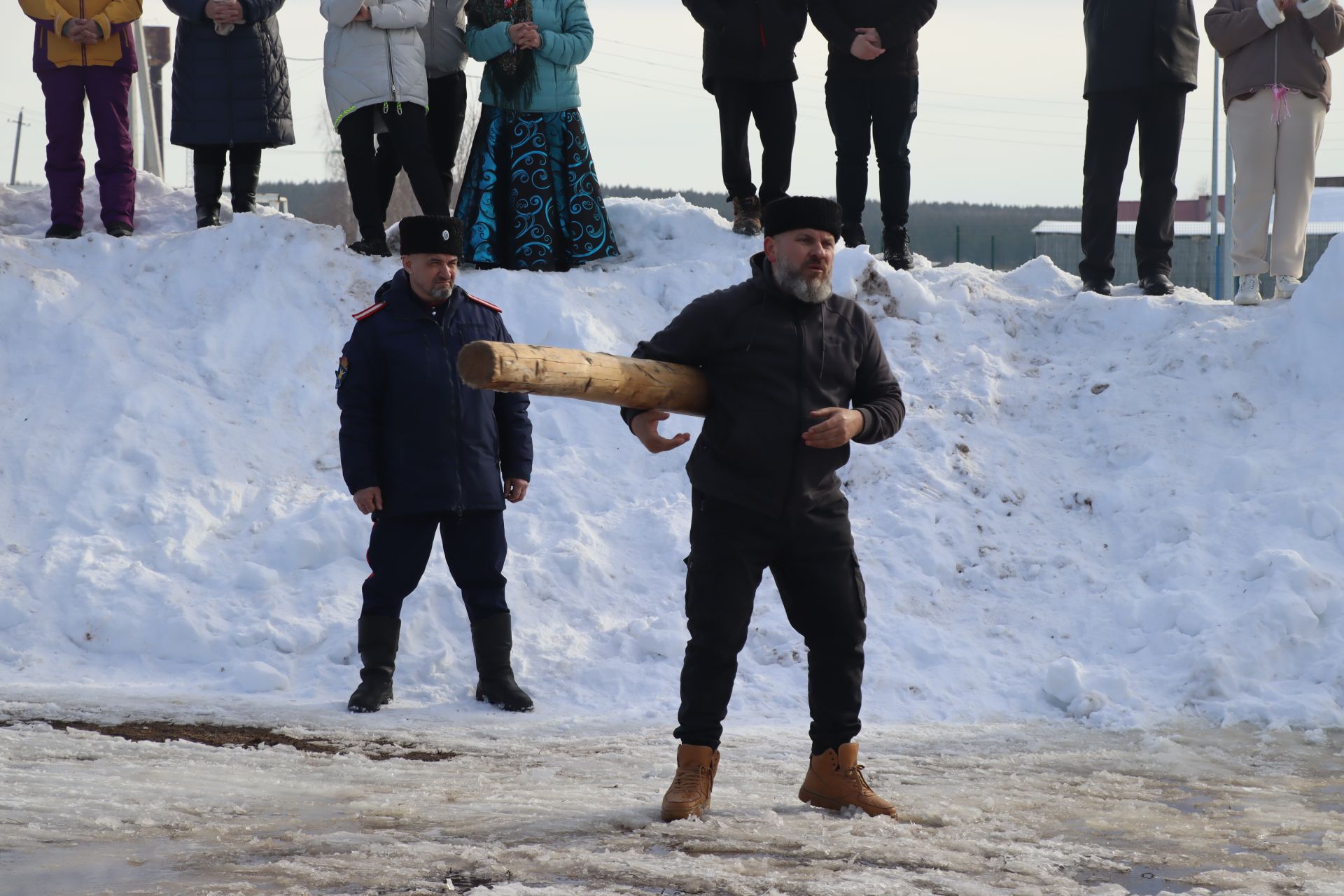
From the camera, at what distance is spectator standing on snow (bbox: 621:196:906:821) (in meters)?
3.98

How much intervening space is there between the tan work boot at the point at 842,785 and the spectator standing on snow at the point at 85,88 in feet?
20.9

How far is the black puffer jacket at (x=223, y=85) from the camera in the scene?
838 centimetres

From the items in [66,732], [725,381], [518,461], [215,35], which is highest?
[215,35]

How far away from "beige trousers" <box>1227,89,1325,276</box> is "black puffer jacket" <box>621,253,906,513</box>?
206 inches

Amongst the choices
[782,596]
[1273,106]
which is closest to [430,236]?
[782,596]

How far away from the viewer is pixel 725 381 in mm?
4055

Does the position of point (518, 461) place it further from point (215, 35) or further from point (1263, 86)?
point (1263, 86)

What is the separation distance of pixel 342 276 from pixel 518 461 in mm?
3259

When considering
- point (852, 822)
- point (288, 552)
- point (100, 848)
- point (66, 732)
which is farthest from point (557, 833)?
point (288, 552)

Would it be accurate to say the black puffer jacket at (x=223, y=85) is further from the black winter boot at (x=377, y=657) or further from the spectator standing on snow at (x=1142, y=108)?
the spectator standing on snow at (x=1142, y=108)

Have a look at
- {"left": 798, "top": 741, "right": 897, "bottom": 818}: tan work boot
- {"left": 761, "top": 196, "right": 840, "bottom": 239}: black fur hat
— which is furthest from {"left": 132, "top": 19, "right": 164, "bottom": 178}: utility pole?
{"left": 798, "top": 741, "right": 897, "bottom": 818}: tan work boot

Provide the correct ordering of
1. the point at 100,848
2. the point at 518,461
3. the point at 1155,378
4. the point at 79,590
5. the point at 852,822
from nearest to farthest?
the point at 100,848, the point at 852,822, the point at 518,461, the point at 79,590, the point at 1155,378

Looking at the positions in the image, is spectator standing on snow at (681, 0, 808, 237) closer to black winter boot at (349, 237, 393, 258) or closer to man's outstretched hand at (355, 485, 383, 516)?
black winter boot at (349, 237, 393, 258)

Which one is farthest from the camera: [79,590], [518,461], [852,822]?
[79,590]
